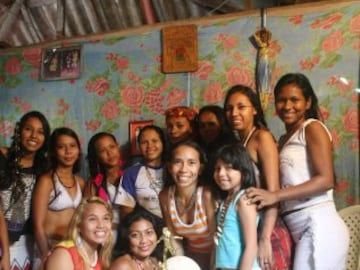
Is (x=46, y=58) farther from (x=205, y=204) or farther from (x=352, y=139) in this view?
(x=352, y=139)

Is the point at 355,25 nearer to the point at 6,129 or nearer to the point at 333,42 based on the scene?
the point at 333,42

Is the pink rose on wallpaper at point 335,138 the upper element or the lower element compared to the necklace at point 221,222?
upper

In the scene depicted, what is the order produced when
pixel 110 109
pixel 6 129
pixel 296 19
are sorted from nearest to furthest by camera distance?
pixel 296 19 → pixel 110 109 → pixel 6 129

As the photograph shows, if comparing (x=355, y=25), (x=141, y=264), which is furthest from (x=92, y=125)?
(x=355, y=25)

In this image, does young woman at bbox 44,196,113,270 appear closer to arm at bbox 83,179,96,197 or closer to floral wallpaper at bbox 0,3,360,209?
arm at bbox 83,179,96,197

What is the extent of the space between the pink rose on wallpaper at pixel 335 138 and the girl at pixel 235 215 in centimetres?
28

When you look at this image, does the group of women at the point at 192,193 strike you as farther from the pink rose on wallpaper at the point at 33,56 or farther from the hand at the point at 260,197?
the pink rose on wallpaper at the point at 33,56

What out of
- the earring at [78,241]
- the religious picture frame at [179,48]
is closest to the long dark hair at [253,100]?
the religious picture frame at [179,48]

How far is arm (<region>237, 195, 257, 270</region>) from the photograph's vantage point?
126 centimetres

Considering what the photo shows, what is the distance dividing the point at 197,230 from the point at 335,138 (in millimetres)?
467

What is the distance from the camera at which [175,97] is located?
5.33 ft

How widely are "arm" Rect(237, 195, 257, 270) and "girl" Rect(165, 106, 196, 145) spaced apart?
0.32m

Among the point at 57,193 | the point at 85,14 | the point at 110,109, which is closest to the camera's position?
the point at 57,193

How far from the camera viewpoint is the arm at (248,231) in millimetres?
1264
